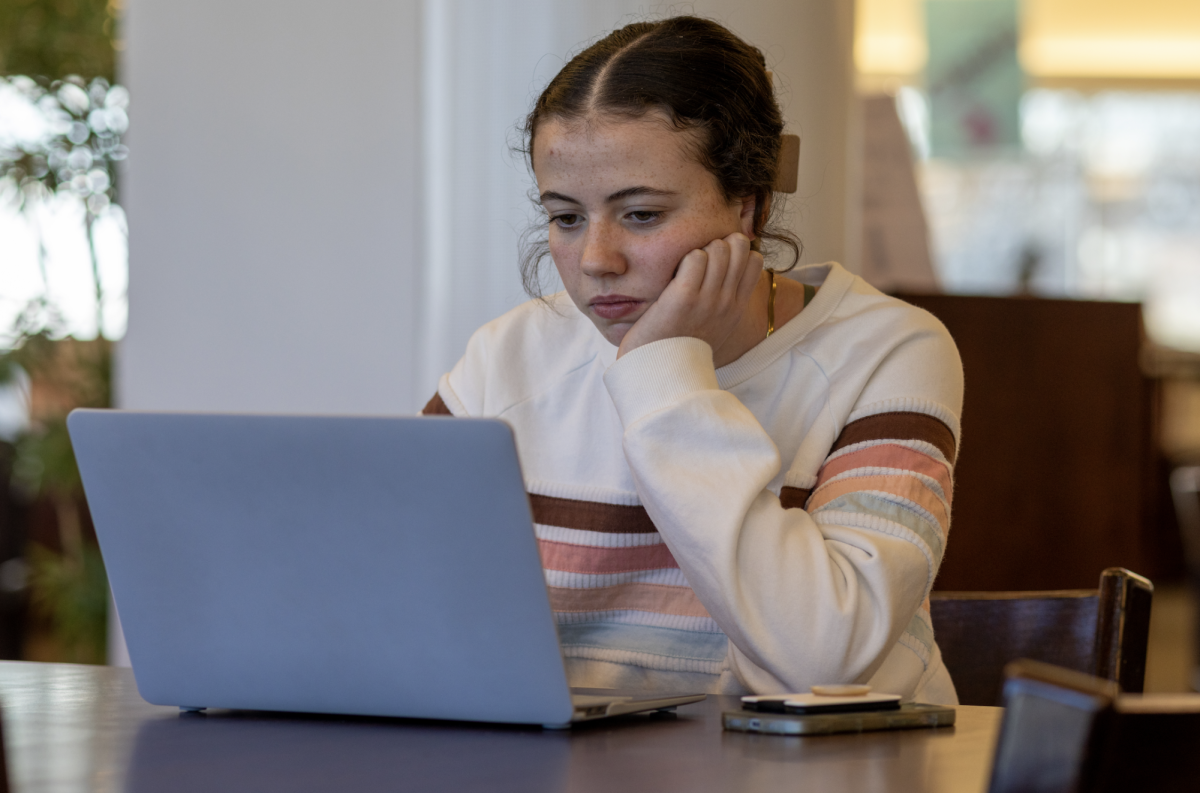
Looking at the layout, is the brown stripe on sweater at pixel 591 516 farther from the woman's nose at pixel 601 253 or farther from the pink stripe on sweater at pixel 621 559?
the woman's nose at pixel 601 253

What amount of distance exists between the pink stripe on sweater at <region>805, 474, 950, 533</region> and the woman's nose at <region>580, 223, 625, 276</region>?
0.90 ft

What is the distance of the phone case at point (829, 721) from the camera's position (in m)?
0.82

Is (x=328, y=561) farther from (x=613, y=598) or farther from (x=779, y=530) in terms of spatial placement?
(x=613, y=598)

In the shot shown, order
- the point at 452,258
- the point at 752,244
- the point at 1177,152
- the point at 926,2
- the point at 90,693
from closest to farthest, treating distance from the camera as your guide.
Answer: the point at 90,693 → the point at 752,244 → the point at 452,258 → the point at 926,2 → the point at 1177,152

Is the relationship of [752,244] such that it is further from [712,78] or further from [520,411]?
[520,411]

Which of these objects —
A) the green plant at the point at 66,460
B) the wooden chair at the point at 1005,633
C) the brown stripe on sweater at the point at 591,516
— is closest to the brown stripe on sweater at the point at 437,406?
the brown stripe on sweater at the point at 591,516


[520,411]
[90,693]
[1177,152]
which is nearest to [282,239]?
[520,411]

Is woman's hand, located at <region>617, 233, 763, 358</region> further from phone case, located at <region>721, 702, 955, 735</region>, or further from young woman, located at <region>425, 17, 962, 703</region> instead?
phone case, located at <region>721, 702, 955, 735</region>

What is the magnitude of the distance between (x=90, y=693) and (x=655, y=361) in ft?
1.66

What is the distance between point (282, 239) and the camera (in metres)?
2.27

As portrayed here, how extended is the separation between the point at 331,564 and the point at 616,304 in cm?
50

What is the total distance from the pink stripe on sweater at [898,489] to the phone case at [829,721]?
0.28m

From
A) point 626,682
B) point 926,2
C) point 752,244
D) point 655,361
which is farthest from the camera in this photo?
point 926,2

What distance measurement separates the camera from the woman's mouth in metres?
1.22
